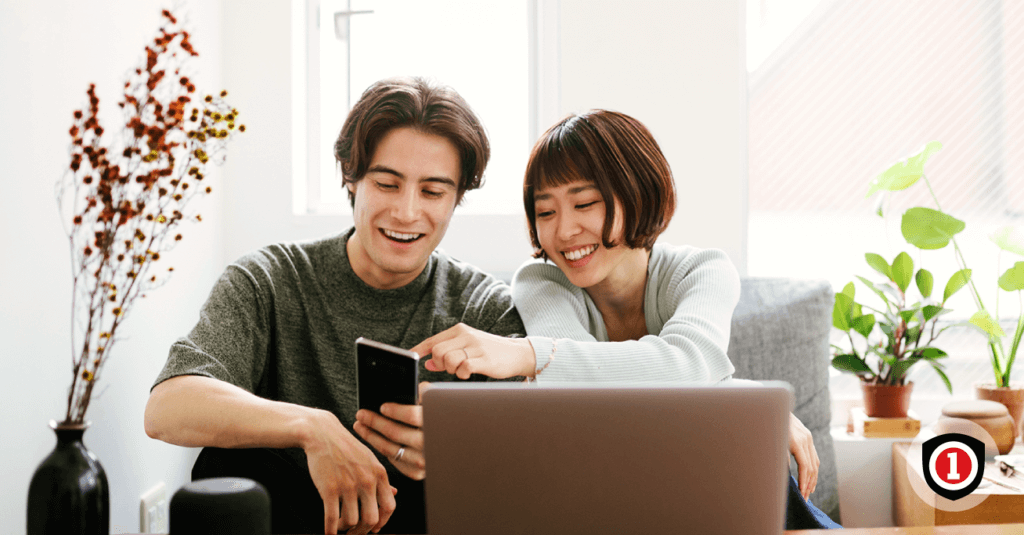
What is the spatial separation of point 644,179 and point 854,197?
128 cm

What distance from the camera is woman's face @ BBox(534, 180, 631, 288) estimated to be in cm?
143

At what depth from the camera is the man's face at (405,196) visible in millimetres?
1379

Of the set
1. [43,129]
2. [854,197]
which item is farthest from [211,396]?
[854,197]

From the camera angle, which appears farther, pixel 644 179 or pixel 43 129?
pixel 644 179

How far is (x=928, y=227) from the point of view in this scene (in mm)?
1941

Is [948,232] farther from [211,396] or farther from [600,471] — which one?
[211,396]

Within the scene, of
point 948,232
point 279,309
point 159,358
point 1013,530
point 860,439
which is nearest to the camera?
point 1013,530

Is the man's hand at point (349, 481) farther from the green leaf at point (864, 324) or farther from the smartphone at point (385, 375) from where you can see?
the green leaf at point (864, 324)

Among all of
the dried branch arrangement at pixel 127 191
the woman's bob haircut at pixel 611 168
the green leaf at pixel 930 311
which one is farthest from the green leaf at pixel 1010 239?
the dried branch arrangement at pixel 127 191

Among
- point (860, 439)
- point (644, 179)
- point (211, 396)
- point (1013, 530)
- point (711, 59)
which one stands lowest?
point (860, 439)

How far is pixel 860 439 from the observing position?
2.07m

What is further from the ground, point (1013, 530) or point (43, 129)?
point (43, 129)

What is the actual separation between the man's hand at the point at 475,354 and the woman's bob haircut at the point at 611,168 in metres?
0.35

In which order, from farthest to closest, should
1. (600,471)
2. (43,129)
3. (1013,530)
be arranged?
(43,129)
(1013,530)
(600,471)
